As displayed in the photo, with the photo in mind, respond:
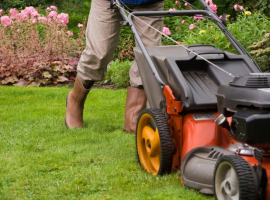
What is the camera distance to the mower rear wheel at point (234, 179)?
1.71m

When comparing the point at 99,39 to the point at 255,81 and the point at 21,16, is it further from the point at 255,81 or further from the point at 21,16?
the point at 21,16

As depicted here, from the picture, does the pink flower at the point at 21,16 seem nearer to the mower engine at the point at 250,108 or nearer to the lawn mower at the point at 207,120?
the lawn mower at the point at 207,120

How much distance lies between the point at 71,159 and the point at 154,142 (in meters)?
0.60

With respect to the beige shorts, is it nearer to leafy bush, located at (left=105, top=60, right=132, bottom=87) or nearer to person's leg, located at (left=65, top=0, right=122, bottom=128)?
person's leg, located at (left=65, top=0, right=122, bottom=128)

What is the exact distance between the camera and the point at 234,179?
1804 mm

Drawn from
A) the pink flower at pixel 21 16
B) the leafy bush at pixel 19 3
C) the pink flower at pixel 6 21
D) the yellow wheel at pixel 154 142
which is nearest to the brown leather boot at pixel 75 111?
the yellow wheel at pixel 154 142

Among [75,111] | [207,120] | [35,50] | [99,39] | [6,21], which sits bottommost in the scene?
[35,50]

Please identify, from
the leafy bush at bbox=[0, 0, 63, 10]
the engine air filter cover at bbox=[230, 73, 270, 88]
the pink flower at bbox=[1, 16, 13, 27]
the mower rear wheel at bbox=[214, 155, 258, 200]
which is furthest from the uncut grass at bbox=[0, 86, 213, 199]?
the leafy bush at bbox=[0, 0, 63, 10]

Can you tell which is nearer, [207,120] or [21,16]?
[207,120]

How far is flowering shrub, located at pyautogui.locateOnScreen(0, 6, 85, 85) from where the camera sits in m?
5.54

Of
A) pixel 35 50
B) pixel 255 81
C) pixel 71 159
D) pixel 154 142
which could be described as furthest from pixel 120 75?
pixel 255 81

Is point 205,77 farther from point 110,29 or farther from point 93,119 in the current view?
point 93,119

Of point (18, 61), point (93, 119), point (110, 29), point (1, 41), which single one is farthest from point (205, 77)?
point (1, 41)

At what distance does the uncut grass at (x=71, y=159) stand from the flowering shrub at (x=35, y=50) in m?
1.14
